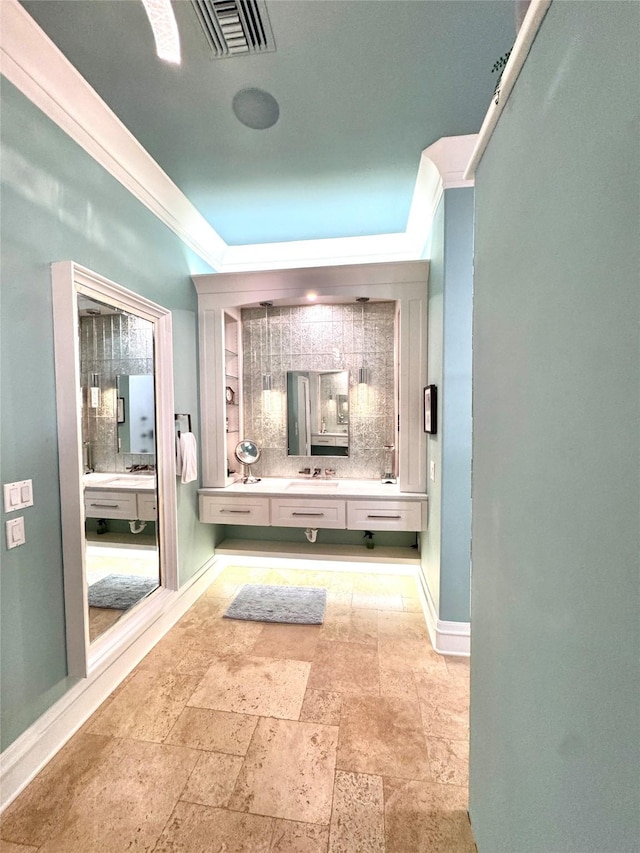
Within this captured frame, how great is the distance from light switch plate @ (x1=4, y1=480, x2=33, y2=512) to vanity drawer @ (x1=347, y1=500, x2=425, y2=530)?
1.99 metres

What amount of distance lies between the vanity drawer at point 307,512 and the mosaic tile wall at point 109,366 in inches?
43.0

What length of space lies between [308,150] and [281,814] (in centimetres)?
315

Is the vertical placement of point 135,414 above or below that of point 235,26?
below

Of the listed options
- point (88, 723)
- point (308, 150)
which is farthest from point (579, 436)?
point (88, 723)

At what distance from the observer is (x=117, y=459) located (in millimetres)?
1981

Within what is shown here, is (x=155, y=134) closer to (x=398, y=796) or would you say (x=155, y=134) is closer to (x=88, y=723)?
(x=88, y=723)

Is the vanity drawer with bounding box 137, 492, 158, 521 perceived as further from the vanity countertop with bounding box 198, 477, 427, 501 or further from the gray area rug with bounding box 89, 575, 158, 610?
the vanity countertop with bounding box 198, 477, 427, 501

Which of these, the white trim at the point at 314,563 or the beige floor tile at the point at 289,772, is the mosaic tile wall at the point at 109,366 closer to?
the white trim at the point at 314,563

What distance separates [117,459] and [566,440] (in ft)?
7.07

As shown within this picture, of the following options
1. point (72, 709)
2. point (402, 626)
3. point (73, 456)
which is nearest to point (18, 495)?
point (73, 456)

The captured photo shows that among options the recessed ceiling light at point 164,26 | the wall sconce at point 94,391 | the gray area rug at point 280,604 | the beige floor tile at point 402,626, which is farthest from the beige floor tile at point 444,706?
the recessed ceiling light at point 164,26

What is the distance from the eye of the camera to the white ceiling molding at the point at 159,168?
133 cm

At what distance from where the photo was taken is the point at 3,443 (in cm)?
129

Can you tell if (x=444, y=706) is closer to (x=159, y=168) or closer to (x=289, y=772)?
(x=289, y=772)
